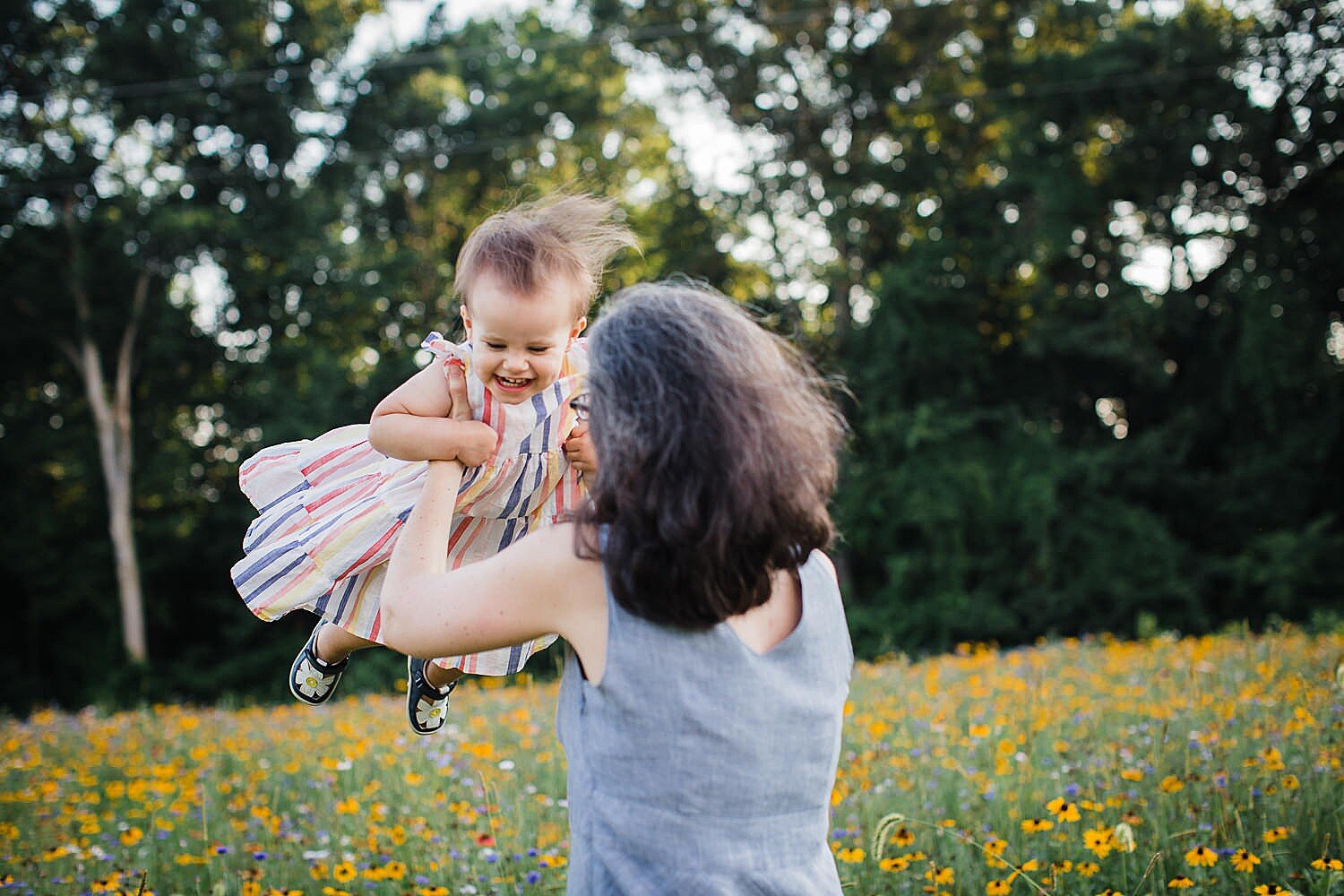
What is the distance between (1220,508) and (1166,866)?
537 inches

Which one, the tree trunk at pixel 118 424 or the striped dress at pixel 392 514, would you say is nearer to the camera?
the striped dress at pixel 392 514

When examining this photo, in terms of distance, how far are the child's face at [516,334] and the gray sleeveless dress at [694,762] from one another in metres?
0.76

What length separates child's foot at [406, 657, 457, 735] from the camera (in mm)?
2504

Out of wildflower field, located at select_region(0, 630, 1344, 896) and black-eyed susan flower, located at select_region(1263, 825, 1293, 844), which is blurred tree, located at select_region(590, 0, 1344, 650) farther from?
black-eyed susan flower, located at select_region(1263, 825, 1293, 844)

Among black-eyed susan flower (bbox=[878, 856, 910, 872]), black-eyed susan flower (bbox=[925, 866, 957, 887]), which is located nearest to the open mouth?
black-eyed susan flower (bbox=[878, 856, 910, 872])

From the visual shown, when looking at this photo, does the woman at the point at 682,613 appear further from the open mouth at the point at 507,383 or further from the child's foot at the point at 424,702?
the child's foot at the point at 424,702

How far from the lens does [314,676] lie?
2.59m

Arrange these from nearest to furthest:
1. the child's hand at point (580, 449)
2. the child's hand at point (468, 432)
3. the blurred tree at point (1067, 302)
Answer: the child's hand at point (468, 432) < the child's hand at point (580, 449) < the blurred tree at point (1067, 302)

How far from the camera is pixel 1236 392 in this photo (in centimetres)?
1474

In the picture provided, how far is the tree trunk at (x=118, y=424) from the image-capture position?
16906 mm

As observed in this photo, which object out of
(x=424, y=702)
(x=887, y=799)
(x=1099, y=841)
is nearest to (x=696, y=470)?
(x=424, y=702)

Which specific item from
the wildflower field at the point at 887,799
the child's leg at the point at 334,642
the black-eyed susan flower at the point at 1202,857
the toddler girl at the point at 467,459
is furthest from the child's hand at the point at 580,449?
the black-eyed susan flower at the point at 1202,857

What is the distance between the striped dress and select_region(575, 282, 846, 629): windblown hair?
664 millimetres

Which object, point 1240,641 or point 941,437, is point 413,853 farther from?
point 941,437
